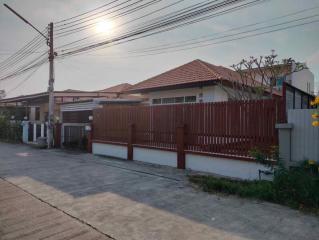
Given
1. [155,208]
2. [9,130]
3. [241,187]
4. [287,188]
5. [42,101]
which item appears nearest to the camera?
[155,208]

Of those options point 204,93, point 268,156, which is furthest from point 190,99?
point 268,156

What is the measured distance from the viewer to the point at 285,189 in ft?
17.8

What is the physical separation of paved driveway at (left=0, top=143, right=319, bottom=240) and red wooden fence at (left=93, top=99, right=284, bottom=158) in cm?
133

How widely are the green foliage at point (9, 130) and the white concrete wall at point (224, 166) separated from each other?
14.8m

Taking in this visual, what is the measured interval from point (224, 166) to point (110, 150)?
5756 millimetres

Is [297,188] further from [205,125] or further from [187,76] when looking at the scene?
[187,76]

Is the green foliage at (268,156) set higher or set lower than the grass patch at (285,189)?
higher

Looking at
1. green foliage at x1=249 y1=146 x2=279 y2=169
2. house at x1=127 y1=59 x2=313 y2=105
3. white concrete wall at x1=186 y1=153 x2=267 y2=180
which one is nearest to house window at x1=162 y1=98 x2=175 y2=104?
house at x1=127 y1=59 x2=313 y2=105

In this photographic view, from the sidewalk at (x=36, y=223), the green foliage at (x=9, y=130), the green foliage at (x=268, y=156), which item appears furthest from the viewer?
the green foliage at (x=9, y=130)

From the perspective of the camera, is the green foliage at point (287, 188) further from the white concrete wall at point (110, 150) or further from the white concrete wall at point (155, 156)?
the white concrete wall at point (110, 150)

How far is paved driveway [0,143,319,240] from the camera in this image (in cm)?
403

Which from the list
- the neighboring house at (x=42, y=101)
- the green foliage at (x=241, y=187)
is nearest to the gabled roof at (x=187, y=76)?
the green foliage at (x=241, y=187)

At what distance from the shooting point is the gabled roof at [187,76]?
43.1ft

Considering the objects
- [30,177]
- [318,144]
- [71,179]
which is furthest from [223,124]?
[30,177]
